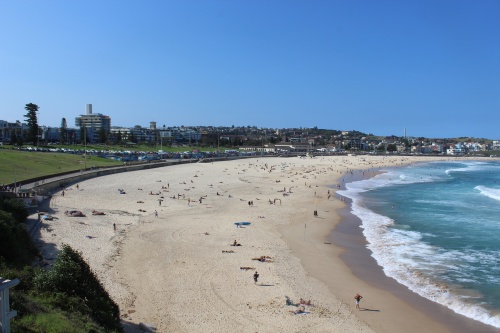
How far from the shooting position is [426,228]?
23.1 meters

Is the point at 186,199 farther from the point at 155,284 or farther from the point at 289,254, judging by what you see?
the point at 155,284

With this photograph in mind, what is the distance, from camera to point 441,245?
19.5 meters

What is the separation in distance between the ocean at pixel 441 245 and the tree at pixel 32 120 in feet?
181

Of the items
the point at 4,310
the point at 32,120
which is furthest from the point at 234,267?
the point at 32,120

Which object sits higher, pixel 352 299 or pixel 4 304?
pixel 4 304

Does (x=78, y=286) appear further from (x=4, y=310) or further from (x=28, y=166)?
(x=28, y=166)

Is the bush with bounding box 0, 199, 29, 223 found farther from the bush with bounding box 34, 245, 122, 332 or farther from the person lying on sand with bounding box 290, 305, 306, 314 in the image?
the person lying on sand with bounding box 290, 305, 306, 314

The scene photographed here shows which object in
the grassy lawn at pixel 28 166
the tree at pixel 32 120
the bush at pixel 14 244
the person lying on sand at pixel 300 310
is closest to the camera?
the bush at pixel 14 244

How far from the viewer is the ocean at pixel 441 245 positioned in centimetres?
1366

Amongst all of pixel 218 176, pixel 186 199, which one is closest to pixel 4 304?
pixel 186 199

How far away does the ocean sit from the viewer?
1366cm

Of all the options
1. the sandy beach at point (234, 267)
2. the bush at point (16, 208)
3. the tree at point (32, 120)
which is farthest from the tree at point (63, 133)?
the bush at point (16, 208)

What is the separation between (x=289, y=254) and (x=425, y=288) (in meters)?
5.67

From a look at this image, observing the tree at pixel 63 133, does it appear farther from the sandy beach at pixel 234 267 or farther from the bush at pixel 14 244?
the bush at pixel 14 244
